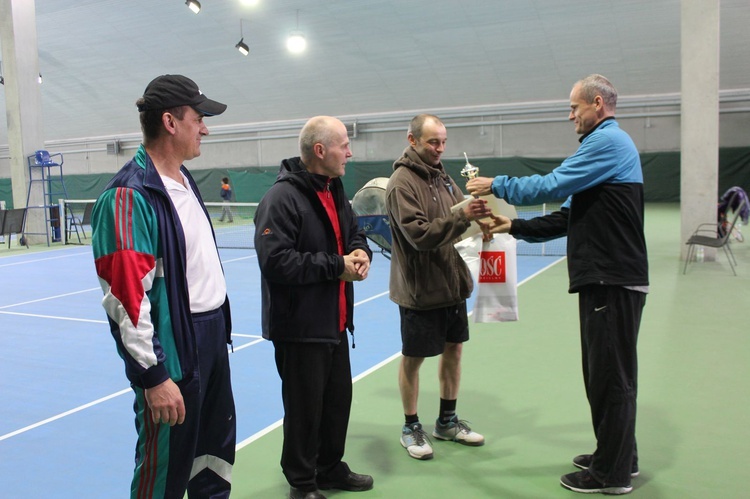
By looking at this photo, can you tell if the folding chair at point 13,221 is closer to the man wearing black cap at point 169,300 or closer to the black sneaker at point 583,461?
the man wearing black cap at point 169,300

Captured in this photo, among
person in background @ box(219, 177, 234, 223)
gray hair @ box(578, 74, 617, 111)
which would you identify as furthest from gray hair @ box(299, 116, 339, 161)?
person in background @ box(219, 177, 234, 223)

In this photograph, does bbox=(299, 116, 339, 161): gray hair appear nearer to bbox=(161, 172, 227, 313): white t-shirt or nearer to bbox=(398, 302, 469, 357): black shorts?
bbox=(161, 172, 227, 313): white t-shirt

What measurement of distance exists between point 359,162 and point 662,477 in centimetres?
2181

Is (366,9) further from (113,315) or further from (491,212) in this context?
(113,315)

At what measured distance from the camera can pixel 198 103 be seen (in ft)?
8.07

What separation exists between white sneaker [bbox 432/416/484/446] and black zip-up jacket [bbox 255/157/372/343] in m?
1.17

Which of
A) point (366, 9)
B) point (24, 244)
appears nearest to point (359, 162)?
point (366, 9)

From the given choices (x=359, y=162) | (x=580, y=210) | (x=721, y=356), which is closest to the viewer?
(x=580, y=210)

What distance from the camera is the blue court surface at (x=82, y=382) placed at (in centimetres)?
364

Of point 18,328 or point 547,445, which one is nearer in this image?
point 547,445

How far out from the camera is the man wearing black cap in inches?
84.4

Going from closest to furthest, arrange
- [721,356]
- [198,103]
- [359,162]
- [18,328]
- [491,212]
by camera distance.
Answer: [198,103], [491,212], [721,356], [18,328], [359,162]

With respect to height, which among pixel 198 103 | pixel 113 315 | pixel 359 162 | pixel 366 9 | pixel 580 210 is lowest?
pixel 113 315

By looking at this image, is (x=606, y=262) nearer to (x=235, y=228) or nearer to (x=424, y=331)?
(x=424, y=331)
